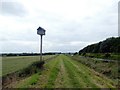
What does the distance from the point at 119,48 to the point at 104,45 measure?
20.7 metres

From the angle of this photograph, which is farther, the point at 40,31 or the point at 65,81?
the point at 40,31

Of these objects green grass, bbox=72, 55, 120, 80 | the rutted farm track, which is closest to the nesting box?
green grass, bbox=72, 55, 120, 80

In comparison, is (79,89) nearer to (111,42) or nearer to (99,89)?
(99,89)

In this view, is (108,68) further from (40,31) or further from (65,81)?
(65,81)

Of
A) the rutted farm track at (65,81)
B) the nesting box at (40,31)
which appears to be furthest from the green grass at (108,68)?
the nesting box at (40,31)

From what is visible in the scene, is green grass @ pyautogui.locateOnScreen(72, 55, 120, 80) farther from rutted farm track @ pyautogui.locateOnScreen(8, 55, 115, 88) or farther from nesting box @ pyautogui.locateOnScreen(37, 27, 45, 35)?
nesting box @ pyautogui.locateOnScreen(37, 27, 45, 35)

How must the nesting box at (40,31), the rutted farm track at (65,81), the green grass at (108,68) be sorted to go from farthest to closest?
1. the nesting box at (40,31)
2. the green grass at (108,68)
3. the rutted farm track at (65,81)

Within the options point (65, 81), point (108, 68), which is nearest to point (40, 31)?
point (108, 68)

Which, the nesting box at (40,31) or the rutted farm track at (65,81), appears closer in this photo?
the rutted farm track at (65,81)

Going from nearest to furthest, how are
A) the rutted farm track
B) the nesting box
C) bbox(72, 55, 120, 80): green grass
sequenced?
the rutted farm track, bbox(72, 55, 120, 80): green grass, the nesting box

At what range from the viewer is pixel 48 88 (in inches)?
534

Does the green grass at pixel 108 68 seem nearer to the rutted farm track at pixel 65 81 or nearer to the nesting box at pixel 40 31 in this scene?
the rutted farm track at pixel 65 81

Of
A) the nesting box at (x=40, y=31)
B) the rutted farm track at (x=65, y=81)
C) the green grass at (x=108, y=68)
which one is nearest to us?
the rutted farm track at (x=65, y=81)

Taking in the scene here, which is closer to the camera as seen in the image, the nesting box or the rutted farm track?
the rutted farm track
